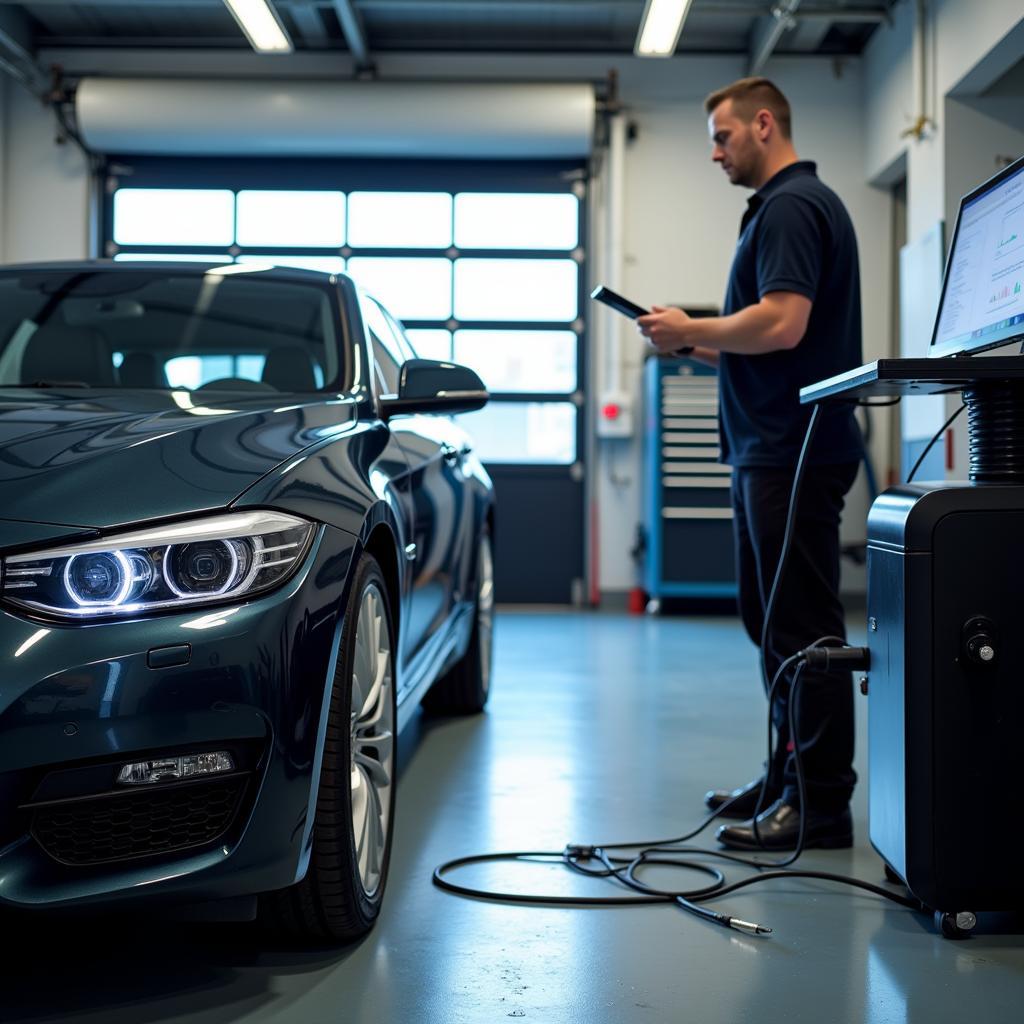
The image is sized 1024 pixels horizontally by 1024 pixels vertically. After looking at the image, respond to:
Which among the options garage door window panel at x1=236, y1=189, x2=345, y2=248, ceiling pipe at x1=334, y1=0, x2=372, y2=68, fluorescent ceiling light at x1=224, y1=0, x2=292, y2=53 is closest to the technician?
fluorescent ceiling light at x1=224, y1=0, x2=292, y2=53

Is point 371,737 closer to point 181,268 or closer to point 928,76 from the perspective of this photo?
point 181,268

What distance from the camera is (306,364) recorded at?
2398mm

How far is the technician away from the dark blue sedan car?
79cm

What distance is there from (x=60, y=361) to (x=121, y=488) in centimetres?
103

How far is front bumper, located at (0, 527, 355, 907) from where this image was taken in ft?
4.49

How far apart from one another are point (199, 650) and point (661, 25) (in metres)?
6.07

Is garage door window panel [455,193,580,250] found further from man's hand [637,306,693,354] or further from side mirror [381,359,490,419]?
side mirror [381,359,490,419]

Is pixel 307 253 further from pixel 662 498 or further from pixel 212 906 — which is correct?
pixel 212 906

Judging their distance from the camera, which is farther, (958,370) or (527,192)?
(527,192)

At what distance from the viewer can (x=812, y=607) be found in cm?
246

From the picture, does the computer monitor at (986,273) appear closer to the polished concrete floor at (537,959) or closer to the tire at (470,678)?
the polished concrete floor at (537,959)

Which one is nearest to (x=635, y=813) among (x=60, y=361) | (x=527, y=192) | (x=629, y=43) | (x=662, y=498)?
(x=60, y=361)

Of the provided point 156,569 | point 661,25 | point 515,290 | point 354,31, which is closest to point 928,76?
point 661,25

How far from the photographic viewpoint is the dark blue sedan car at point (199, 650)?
1.39 m
